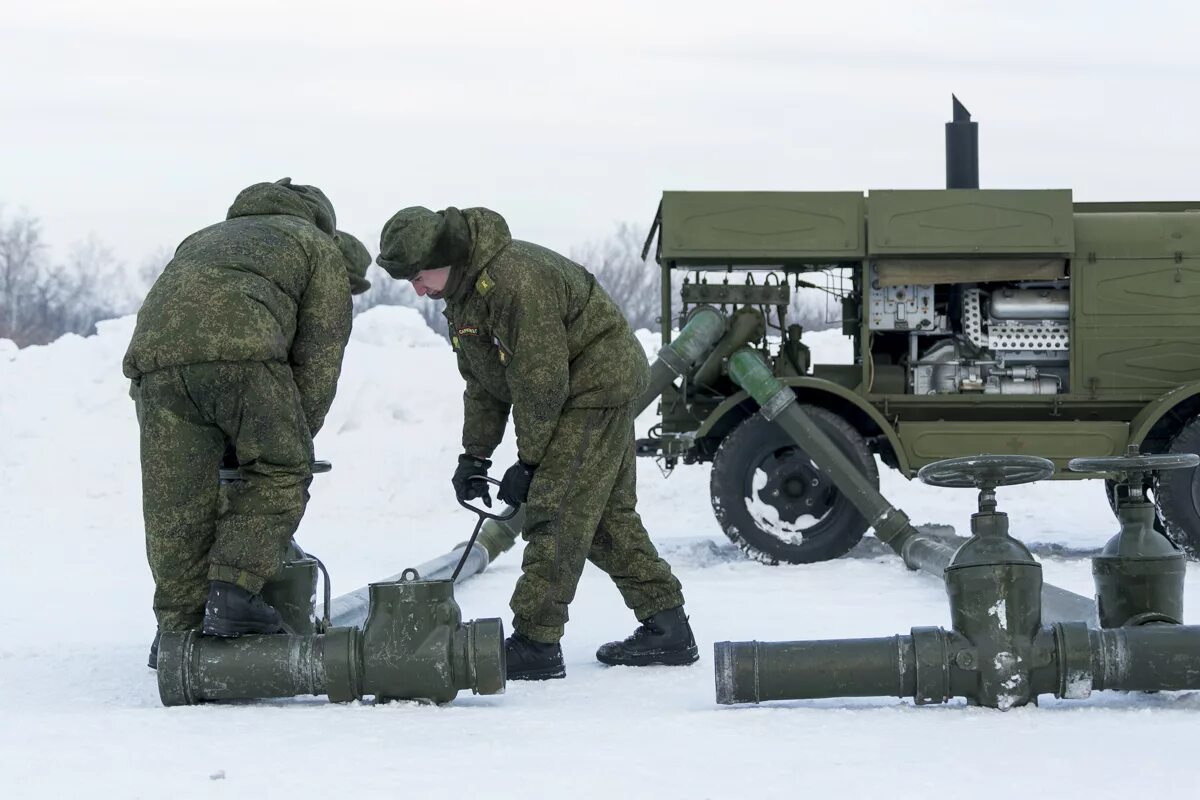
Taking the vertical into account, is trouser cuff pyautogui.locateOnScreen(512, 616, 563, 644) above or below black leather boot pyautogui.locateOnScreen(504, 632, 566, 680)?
above

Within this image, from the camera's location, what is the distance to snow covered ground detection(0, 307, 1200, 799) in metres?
3.86

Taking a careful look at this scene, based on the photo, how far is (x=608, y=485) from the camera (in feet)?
19.0

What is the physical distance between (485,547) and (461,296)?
421cm

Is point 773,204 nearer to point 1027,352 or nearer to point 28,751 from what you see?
point 1027,352

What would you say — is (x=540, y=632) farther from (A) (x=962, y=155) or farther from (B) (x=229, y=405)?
(A) (x=962, y=155)

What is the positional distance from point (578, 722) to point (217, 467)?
1500mm

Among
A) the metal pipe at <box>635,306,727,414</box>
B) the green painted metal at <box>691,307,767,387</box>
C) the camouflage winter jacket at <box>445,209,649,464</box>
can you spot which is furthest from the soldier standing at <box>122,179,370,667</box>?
the green painted metal at <box>691,307,767,387</box>

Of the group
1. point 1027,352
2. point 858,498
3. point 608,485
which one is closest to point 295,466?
point 608,485

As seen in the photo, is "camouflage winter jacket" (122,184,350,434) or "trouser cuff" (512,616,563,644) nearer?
"camouflage winter jacket" (122,184,350,434)

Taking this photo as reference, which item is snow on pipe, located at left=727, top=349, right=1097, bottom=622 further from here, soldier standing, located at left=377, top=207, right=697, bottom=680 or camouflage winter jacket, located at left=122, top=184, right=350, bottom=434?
camouflage winter jacket, located at left=122, top=184, right=350, bottom=434

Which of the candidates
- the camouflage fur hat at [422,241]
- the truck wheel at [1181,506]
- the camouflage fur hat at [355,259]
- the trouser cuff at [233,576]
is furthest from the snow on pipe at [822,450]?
the trouser cuff at [233,576]

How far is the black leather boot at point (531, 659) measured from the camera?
5.67m

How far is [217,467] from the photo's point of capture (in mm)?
5355

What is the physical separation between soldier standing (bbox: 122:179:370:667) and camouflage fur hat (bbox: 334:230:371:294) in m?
0.87
